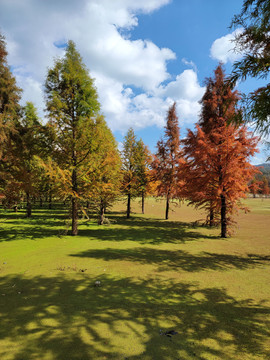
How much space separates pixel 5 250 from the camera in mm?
9805

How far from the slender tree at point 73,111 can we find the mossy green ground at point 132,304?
5.89 metres

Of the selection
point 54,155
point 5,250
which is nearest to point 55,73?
point 54,155

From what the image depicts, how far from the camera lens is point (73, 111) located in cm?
1304

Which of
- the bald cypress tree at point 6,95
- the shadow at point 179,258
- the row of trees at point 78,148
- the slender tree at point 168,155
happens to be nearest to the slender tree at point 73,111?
the row of trees at point 78,148

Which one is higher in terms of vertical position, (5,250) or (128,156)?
(128,156)

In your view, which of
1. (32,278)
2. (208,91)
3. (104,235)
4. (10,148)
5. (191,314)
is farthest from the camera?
(208,91)

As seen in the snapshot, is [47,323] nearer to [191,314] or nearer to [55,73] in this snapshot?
[191,314]

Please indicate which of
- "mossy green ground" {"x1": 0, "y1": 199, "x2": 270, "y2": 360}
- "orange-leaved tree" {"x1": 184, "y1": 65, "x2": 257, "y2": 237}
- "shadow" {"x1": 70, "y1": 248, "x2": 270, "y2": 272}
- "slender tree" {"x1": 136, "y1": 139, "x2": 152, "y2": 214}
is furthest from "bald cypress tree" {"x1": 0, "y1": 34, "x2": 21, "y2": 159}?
"slender tree" {"x1": 136, "y1": 139, "x2": 152, "y2": 214}

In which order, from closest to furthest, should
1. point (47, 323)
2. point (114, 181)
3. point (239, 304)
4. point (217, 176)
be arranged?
point (47, 323) → point (239, 304) → point (217, 176) → point (114, 181)

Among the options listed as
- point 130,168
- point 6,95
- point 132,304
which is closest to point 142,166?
point 130,168

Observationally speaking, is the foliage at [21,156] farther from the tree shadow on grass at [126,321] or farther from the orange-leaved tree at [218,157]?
the orange-leaved tree at [218,157]

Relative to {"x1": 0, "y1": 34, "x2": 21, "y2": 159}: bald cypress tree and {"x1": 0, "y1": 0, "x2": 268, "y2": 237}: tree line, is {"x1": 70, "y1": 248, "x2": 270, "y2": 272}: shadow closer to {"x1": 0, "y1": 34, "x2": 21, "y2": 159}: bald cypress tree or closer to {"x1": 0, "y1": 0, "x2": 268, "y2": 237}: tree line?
{"x1": 0, "y1": 0, "x2": 268, "y2": 237}: tree line

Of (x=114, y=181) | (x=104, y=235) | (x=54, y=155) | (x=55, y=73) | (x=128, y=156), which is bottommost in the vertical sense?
(x=104, y=235)

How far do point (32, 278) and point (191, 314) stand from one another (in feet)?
17.6
